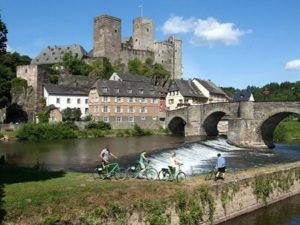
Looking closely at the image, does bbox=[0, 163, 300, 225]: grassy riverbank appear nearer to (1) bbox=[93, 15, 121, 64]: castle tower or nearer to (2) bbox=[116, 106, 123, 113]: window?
(2) bbox=[116, 106, 123, 113]: window

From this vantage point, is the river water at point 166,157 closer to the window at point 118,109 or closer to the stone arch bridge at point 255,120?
the stone arch bridge at point 255,120

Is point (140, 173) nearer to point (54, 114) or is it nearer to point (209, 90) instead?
point (54, 114)

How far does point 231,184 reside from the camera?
770 inches

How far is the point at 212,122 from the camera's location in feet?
219

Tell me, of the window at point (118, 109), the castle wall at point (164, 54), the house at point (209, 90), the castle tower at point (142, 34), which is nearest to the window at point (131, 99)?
the window at point (118, 109)

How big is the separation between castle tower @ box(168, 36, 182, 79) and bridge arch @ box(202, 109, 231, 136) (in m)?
44.0

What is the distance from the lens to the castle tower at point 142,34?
348ft

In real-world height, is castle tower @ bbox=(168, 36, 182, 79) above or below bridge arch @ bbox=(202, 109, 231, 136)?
above

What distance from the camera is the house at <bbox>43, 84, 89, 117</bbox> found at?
243 ft

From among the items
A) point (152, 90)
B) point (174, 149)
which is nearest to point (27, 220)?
point (174, 149)

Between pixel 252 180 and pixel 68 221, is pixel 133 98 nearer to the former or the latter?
pixel 252 180

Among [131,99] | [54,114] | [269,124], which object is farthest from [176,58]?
[269,124]

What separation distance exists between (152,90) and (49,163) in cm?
4595

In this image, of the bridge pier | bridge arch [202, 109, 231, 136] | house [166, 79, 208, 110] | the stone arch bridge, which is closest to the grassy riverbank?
the stone arch bridge
